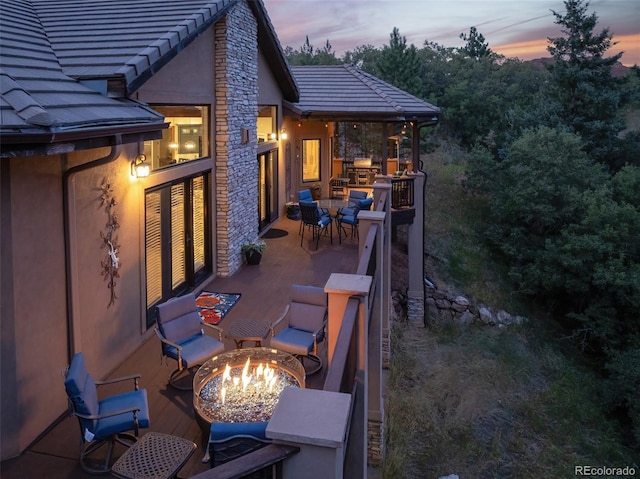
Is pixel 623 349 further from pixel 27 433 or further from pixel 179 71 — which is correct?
pixel 27 433

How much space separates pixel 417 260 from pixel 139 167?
11.2 m

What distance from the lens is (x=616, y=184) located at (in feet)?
75.9

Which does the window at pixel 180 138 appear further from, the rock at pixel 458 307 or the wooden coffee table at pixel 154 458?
the rock at pixel 458 307

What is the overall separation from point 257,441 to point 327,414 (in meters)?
1.59

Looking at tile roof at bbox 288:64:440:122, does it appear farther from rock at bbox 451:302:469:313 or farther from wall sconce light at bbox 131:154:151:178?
wall sconce light at bbox 131:154:151:178

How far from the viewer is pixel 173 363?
7.22 metres

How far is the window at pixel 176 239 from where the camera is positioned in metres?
8.38

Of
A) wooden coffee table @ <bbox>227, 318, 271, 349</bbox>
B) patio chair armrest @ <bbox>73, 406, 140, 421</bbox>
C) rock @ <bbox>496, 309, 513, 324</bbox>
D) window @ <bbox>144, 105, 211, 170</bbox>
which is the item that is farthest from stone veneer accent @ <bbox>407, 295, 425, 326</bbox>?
patio chair armrest @ <bbox>73, 406, 140, 421</bbox>


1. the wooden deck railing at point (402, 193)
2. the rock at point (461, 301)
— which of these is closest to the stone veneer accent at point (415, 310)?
the rock at point (461, 301)

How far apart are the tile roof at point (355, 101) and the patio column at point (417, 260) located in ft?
6.02

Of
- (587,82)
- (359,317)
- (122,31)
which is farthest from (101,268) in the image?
(587,82)

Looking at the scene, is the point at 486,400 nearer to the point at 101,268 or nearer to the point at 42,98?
the point at 101,268

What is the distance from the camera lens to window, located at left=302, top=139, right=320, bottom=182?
2034 centimetres

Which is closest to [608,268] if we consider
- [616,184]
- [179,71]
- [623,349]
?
[623,349]
